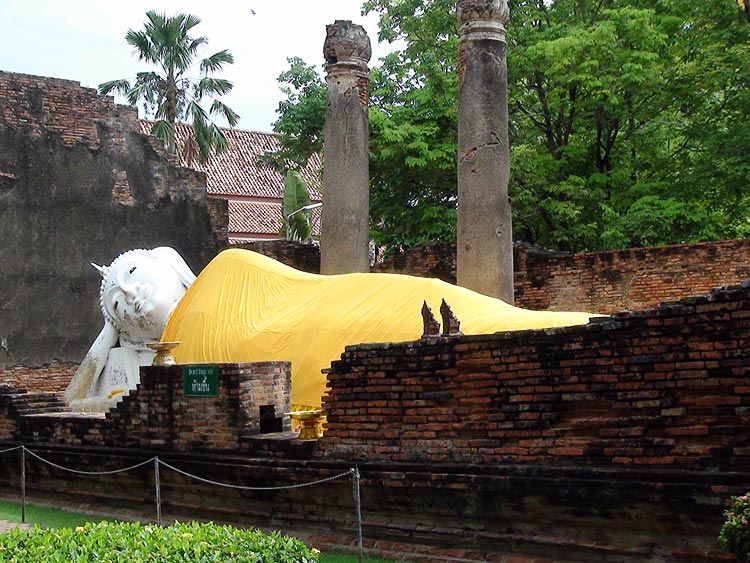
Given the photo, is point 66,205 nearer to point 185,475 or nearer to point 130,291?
point 130,291

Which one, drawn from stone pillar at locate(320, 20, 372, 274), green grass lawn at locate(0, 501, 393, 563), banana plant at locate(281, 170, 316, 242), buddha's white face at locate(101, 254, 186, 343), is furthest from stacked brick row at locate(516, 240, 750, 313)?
banana plant at locate(281, 170, 316, 242)

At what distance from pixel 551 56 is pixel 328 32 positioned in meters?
4.90

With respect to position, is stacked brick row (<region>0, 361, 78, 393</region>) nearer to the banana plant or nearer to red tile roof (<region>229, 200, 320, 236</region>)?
the banana plant

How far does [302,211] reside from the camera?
2842 cm

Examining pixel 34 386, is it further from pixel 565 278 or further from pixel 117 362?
pixel 565 278

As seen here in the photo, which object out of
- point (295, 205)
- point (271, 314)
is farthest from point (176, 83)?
point (271, 314)

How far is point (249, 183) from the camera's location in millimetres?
35156

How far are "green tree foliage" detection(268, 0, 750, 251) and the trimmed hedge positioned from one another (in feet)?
40.1

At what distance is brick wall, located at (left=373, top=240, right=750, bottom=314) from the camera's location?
45.6 ft

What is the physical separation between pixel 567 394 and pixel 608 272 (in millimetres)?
8026

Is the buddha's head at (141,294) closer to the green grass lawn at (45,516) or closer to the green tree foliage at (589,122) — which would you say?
the green grass lawn at (45,516)

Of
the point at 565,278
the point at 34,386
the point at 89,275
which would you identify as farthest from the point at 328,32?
the point at 34,386

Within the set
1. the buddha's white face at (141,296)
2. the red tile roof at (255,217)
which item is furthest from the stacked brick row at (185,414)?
the red tile roof at (255,217)

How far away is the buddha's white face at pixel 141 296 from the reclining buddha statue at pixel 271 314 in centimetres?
1
